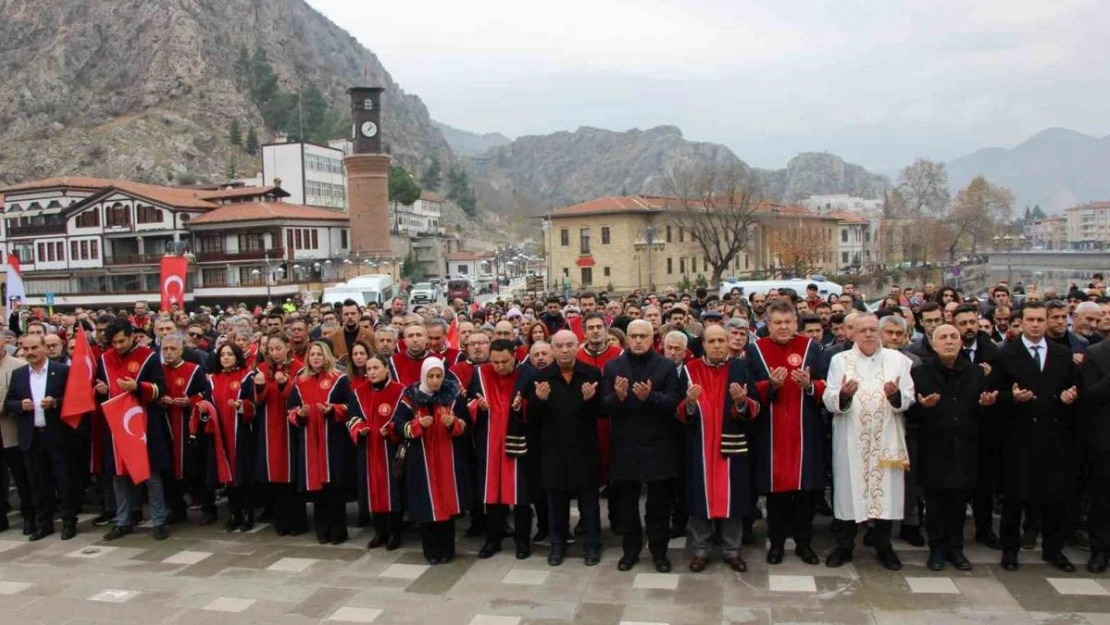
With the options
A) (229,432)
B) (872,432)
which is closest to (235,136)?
(229,432)

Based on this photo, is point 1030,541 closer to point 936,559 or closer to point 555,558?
point 936,559

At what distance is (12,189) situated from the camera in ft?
215

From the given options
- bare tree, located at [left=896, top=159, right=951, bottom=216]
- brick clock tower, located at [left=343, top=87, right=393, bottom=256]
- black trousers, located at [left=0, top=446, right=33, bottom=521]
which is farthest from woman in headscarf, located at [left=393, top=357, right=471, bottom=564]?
bare tree, located at [left=896, top=159, right=951, bottom=216]

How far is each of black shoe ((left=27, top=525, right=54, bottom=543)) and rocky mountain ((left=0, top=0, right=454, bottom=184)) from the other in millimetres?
96766

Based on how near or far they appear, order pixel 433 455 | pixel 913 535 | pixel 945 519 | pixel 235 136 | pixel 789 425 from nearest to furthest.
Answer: pixel 945 519 → pixel 789 425 → pixel 913 535 → pixel 433 455 → pixel 235 136

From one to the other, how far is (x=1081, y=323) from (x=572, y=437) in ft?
16.6

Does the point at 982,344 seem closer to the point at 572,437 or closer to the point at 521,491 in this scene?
the point at 572,437

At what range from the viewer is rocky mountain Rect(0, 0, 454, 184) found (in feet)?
334

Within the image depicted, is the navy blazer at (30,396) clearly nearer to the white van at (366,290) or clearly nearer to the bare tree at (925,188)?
the white van at (366,290)

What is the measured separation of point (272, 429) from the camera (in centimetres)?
A: 884

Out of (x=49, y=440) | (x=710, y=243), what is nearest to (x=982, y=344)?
(x=49, y=440)

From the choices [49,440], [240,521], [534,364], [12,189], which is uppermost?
[12,189]

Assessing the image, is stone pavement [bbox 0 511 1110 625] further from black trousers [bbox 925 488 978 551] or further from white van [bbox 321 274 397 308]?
white van [bbox 321 274 397 308]

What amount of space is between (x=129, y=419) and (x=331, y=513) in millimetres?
A: 2106
